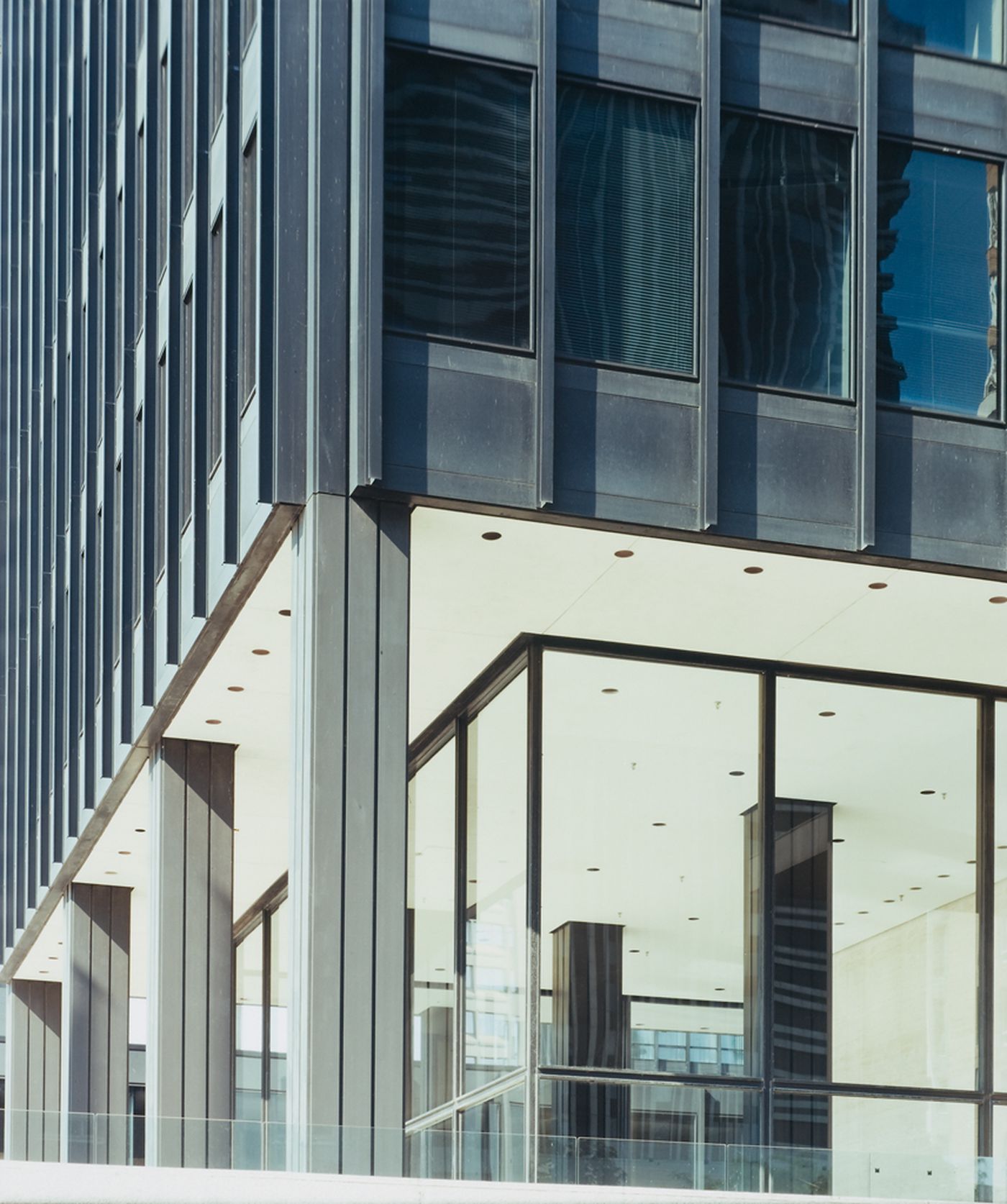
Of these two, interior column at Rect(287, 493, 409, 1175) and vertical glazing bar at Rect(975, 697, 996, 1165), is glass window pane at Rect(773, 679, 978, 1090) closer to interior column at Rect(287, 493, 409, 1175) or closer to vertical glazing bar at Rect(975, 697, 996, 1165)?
vertical glazing bar at Rect(975, 697, 996, 1165)

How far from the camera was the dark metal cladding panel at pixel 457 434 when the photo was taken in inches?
693

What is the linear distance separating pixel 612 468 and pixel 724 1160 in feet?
21.0

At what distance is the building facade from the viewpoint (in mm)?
17531

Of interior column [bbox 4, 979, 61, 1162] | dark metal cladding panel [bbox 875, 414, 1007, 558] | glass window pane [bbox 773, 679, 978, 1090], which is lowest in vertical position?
interior column [bbox 4, 979, 61, 1162]

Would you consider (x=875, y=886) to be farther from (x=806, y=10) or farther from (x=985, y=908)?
(x=806, y=10)

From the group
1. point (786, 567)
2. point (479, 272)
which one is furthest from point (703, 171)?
point (786, 567)

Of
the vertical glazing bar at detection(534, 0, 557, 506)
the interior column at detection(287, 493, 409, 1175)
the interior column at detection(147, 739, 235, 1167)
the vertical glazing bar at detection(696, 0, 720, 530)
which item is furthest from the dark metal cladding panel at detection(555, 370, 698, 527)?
the interior column at detection(147, 739, 235, 1167)

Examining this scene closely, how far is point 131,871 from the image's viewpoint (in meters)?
33.1

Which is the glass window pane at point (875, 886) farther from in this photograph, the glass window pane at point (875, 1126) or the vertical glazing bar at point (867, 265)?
the vertical glazing bar at point (867, 265)

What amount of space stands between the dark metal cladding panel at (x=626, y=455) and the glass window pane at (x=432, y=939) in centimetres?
629

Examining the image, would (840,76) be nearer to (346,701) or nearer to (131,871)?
Answer: (346,701)

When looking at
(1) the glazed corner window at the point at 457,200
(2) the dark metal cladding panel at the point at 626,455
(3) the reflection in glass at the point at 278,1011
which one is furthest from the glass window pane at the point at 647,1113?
(3) the reflection in glass at the point at 278,1011

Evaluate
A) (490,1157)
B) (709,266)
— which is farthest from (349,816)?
(709,266)

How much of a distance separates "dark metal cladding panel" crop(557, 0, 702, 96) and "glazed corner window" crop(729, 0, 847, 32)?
724 millimetres
